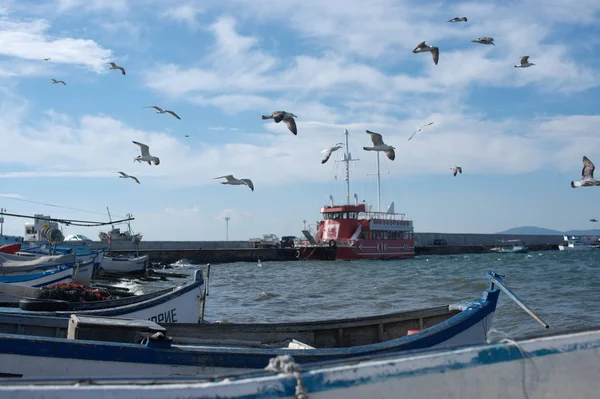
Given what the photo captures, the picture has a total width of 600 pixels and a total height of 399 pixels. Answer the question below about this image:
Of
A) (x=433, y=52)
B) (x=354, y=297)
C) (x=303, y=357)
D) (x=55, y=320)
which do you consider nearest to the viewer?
(x=303, y=357)

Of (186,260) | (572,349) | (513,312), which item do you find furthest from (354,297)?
(186,260)

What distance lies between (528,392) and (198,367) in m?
2.56

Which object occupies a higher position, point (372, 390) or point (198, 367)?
point (372, 390)

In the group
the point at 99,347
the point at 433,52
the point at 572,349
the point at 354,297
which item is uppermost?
the point at 433,52

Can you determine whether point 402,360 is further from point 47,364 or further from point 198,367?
point 47,364

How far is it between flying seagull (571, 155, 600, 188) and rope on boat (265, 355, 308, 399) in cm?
1334

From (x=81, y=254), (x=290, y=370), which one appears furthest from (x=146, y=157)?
(x=290, y=370)

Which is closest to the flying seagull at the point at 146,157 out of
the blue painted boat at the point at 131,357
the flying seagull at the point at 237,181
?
the flying seagull at the point at 237,181

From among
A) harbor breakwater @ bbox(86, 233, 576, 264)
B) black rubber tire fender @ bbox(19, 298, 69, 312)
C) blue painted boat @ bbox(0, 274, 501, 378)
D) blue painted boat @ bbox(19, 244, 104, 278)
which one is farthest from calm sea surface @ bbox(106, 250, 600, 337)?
harbor breakwater @ bbox(86, 233, 576, 264)

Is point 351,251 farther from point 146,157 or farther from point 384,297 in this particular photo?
point 146,157

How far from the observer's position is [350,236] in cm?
5000

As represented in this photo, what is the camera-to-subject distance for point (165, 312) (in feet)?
31.2

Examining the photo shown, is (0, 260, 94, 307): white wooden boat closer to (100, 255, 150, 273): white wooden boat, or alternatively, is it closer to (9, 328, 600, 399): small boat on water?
(9, 328, 600, 399): small boat on water

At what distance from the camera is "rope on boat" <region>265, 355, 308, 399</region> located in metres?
2.23
